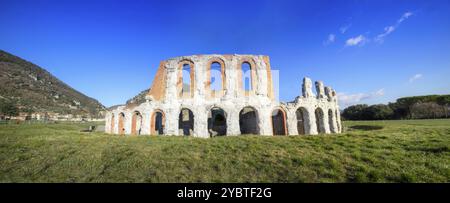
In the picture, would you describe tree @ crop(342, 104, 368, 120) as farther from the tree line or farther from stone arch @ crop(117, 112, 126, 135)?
stone arch @ crop(117, 112, 126, 135)

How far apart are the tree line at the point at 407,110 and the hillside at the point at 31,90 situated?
85.4 meters

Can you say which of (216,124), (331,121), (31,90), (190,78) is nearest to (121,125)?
(190,78)

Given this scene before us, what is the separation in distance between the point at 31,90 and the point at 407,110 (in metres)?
110

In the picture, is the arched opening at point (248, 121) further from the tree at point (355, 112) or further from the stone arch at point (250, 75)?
the tree at point (355, 112)

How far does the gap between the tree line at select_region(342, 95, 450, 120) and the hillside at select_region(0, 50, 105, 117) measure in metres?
85.4

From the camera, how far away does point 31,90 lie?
67.8 m

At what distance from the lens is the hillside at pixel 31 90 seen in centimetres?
5828

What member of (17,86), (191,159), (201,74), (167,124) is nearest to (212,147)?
(191,159)

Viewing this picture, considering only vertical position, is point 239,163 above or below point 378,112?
below

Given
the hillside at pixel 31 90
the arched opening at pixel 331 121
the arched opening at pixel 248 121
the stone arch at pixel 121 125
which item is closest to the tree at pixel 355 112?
the arched opening at pixel 331 121

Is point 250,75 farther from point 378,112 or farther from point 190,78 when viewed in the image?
point 378,112

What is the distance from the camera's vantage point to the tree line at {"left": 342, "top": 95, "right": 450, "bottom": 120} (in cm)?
4581

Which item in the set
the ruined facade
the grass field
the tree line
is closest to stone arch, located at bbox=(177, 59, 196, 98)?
the ruined facade
